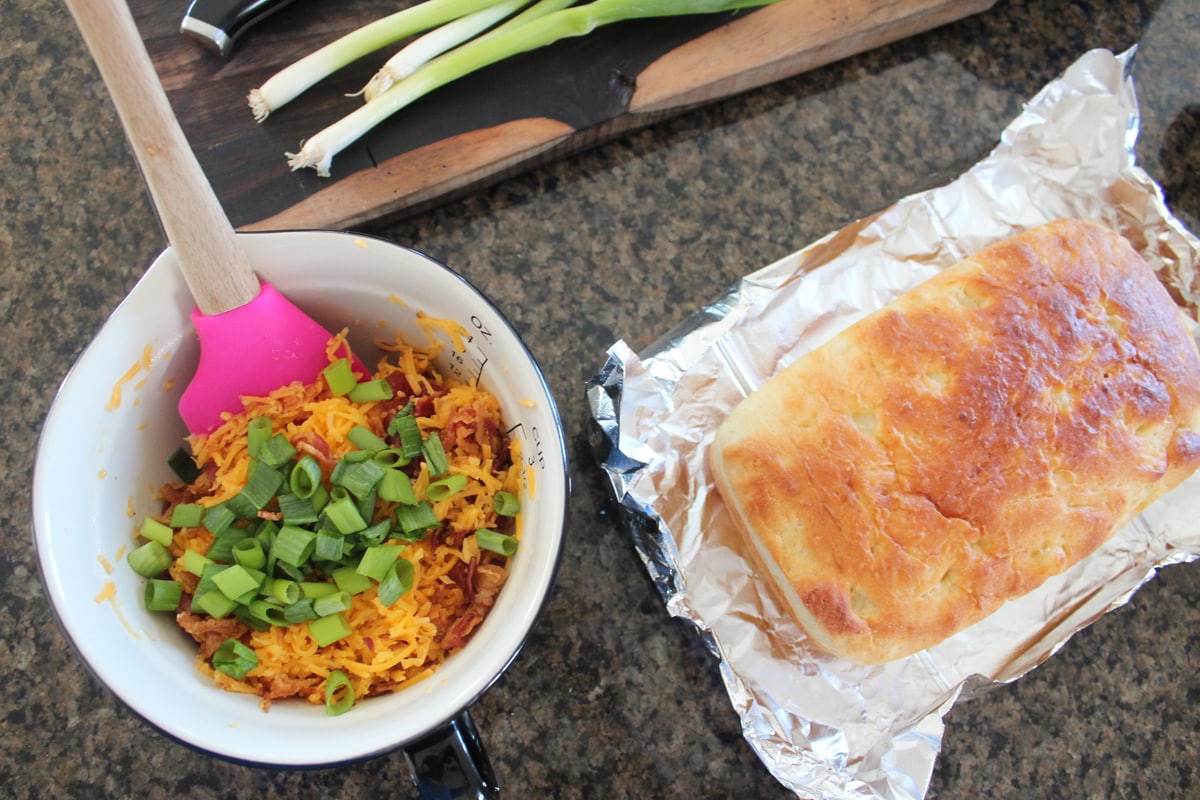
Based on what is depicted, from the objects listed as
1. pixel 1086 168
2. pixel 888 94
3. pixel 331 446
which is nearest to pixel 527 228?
pixel 331 446

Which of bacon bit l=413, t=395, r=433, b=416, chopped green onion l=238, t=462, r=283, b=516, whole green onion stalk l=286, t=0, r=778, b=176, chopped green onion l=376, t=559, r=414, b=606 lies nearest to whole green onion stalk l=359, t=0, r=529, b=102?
whole green onion stalk l=286, t=0, r=778, b=176

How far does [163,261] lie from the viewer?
0.96 m

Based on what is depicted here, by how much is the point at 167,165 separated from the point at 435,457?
43 cm

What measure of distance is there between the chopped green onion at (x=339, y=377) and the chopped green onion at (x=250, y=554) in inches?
8.2

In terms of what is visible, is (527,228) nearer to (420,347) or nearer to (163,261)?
(420,347)

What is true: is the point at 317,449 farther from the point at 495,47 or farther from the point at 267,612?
the point at 495,47

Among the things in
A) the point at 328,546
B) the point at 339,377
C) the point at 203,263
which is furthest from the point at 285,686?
the point at 203,263

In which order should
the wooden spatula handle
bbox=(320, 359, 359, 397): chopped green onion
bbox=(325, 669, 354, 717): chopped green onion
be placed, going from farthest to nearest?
bbox=(320, 359, 359, 397): chopped green onion
bbox=(325, 669, 354, 717): chopped green onion
the wooden spatula handle

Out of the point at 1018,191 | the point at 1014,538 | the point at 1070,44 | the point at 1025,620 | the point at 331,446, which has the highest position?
the point at 1070,44

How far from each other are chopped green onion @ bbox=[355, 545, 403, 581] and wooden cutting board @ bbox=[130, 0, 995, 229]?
1.90ft

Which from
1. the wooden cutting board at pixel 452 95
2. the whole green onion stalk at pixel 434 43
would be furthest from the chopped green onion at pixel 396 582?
the whole green onion stalk at pixel 434 43

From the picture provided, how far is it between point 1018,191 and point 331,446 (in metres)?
1.19

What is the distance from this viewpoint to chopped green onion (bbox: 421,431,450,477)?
1.00 metres

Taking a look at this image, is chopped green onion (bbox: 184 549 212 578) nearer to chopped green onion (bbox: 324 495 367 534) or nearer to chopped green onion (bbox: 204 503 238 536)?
chopped green onion (bbox: 204 503 238 536)
